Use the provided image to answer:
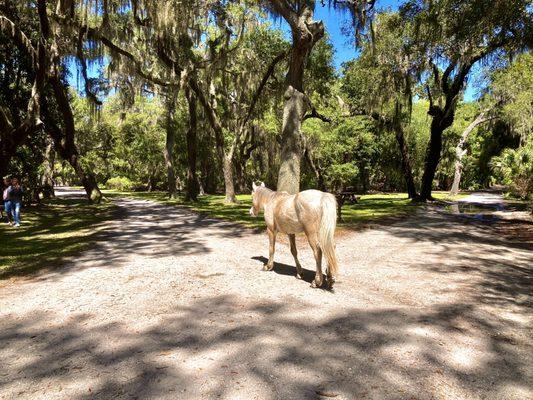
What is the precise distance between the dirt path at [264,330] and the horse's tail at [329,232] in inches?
21.4

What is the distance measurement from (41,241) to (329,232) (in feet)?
32.2

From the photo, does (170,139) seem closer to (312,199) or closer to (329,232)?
(312,199)

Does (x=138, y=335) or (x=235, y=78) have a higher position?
(x=235, y=78)

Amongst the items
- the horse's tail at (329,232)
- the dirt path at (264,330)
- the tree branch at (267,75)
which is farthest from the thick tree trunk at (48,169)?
the horse's tail at (329,232)

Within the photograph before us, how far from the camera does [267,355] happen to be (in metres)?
3.83

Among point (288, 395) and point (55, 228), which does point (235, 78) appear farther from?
point (288, 395)

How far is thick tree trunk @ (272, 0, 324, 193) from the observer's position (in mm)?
13250

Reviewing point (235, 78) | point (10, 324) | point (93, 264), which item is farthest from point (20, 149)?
point (10, 324)

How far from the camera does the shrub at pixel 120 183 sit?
183 ft

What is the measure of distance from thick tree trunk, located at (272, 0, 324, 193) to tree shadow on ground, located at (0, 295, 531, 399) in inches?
355

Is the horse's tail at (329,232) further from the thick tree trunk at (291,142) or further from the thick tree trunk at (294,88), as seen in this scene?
the thick tree trunk at (291,142)

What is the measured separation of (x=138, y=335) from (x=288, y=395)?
2.08 meters

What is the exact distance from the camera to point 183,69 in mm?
22516

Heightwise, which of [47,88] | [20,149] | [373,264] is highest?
[47,88]
